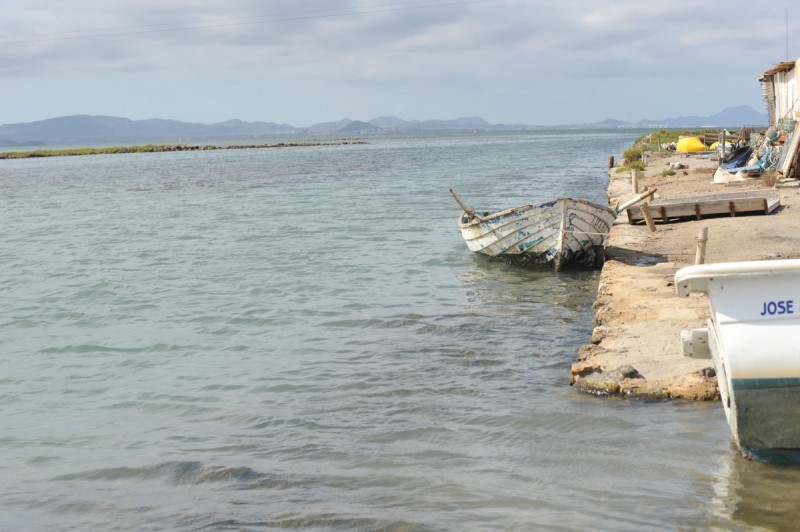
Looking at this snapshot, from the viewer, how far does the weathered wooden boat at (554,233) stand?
1645 cm

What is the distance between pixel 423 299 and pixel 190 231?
1260cm

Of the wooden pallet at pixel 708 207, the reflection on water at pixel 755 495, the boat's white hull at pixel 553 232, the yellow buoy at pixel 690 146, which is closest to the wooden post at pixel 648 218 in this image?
the wooden pallet at pixel 708 207

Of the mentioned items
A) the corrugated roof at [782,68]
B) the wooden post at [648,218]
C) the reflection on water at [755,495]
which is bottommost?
the reflection on water at [755,495]

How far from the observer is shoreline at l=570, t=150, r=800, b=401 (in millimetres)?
8656

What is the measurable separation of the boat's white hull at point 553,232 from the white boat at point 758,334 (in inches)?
395

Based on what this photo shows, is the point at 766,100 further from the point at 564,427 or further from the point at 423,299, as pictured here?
the point at 564,427

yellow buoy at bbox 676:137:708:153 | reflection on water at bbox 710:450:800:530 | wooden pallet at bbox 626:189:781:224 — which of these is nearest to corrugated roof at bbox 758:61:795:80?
yellow buoy at bbox 676:137:708:153

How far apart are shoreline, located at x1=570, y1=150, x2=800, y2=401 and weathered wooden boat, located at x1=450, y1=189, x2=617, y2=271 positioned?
19.4 inches

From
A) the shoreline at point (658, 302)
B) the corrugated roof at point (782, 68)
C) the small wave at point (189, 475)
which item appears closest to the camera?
the small wave at point (189, 475)

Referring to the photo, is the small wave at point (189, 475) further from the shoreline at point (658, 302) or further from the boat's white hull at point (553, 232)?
the boat's white hull at point (553, 232)

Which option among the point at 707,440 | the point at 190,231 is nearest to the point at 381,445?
the point at 707,440

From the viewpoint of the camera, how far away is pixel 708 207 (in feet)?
65.6

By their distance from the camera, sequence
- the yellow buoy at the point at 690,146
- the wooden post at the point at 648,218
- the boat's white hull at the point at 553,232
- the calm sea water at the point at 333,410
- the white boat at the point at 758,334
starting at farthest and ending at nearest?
1. the yellow buoy at the point at 690,146
2. the wooden post at the point at 648,218
3. the boat's white hull at the point at 553,232
4. the calm sea water at the point at 333,410
5. the white boat at the point at 758,334

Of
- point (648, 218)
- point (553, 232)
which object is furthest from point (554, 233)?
point (648, 218)
